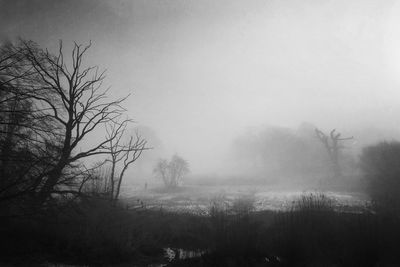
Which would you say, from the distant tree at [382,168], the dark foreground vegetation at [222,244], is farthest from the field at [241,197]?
the dark foreground vegetation at [222,244]

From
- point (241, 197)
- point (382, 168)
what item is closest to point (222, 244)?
point (241, 197)

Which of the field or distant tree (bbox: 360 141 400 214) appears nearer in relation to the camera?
Result: the field

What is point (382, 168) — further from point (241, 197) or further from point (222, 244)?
point (222, 244)

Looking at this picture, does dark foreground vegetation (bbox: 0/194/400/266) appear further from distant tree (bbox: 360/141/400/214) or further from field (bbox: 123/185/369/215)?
distant tree (bbox: 360/141/400/214)

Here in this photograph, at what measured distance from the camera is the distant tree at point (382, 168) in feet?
79.9

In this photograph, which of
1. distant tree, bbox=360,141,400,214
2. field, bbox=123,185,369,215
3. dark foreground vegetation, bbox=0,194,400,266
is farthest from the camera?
distant tree, bbox=360,141,400,214

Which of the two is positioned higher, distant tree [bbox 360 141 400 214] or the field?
distant tree [bbox 360 141 400 214]

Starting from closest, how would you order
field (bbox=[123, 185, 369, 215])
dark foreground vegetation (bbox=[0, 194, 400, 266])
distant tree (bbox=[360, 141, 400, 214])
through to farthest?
dark foreground vegetation (bbox=[0, 194, 400, 266]), field (bbox=[123, 185, 369, 215]), distant tree (bbox=[360, 141, 400, 214])

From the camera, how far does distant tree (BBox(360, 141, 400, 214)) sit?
2435 centimetres

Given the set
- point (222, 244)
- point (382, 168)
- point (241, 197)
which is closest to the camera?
point (222, 244)

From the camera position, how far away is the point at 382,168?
2711 cm

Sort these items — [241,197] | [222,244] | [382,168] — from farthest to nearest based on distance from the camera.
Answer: [241,197] → [382,168] → [222,244]

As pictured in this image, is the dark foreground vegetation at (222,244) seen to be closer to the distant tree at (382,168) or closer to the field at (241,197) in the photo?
the field at (241,197)

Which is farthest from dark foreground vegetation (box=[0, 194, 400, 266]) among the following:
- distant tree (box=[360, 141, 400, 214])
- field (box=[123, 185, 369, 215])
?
distant tree (box=[360, 141, 400, 214])
